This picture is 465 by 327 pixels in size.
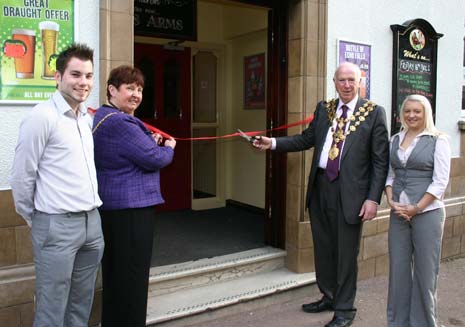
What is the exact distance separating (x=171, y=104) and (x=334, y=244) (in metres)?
3.75

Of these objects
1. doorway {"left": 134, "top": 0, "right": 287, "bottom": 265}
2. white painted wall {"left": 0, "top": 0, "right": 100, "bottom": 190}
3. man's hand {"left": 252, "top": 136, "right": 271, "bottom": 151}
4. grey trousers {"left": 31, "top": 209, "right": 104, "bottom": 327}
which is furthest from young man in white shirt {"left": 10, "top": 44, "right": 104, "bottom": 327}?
doorway {"left": 134, "top": 0, "right": 287, "bottom": 265}

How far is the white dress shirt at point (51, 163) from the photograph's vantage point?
2.54m

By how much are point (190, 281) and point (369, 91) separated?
2.66 meters

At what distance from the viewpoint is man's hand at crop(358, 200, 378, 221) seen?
3.81 meters

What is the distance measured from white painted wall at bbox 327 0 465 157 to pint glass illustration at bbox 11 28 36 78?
9.03 ft

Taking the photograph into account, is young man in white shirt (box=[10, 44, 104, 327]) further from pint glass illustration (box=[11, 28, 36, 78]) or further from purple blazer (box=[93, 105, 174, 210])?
pint glass illustration (box=[11, 28, 36, 78])

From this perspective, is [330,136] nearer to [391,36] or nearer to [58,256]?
[391,36]

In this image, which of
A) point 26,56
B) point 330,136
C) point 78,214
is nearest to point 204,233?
point 330,136

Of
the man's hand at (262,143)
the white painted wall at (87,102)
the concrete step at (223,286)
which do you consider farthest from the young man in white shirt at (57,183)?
the man's hand at (262,143)

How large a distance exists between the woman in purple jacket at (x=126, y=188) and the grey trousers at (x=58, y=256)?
0.84 feet

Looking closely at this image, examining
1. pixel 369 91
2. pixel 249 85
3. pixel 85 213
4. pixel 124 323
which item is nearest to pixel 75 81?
pixel 85 213

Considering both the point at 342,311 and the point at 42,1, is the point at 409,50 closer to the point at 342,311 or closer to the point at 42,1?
the point at 342,311

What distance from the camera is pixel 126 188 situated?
2980mm

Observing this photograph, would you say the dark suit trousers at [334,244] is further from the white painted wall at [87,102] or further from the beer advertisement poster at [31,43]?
the beer advertisement poster at [31,43]
